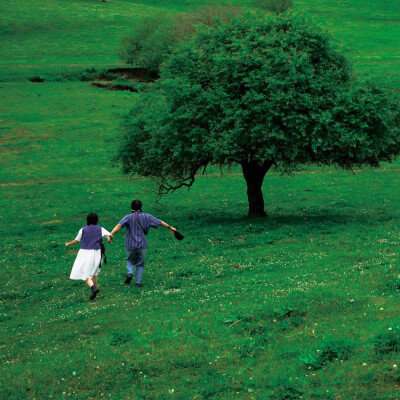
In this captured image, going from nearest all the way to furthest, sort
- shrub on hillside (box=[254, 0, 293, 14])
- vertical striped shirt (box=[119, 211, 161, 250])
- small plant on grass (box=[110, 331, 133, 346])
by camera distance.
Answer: small plant on grass (box=[110, 331, 133, 346]), vertical striped shirt (box=[119, 211, 161, 250]), shrub on hillside (box=[254, 0, 293, 14])

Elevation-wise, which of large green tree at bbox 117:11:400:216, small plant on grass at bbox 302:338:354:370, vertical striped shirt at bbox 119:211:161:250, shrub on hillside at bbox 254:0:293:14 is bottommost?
vertical striped shirt at bbox 119:211:161:250

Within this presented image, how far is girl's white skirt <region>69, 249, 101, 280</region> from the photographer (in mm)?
19109

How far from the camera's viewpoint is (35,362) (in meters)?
13.1

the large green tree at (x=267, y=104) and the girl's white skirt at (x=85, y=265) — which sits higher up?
the large green tree at (x=267, y=104)

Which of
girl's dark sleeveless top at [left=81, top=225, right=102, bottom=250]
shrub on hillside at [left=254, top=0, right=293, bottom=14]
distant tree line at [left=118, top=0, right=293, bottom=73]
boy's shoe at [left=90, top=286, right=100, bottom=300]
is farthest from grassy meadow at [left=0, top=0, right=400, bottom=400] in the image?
shrub on hillside at [left=254, top=0, right=293, bottom=14]

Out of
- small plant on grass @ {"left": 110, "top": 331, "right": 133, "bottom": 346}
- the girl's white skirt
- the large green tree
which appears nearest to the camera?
small plant on grass @ {"left": 110, "top": 331, "right": 133, "bottom": 346}

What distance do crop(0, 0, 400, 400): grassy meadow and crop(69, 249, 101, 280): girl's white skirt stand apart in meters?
1.03

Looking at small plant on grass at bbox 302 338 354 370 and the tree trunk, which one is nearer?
small plant on grass at bbox 302 338 354 370

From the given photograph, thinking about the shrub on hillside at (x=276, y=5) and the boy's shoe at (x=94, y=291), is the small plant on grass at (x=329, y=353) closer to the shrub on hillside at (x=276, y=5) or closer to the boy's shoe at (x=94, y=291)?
the boy's shoe at (x=94, y=291)

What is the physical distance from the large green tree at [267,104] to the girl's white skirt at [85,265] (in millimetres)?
12722

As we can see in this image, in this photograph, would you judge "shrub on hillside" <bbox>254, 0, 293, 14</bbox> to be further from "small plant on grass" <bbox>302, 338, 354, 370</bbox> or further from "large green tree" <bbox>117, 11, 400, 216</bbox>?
"small plant on grass" <bbox>302, 338, 354, 370</bbox>

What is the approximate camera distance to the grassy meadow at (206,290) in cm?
1104

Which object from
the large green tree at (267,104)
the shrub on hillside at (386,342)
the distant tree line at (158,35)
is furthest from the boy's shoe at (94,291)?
the distant tree line at (158,35)

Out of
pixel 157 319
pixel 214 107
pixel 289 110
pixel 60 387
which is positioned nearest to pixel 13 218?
pixel 214 107
